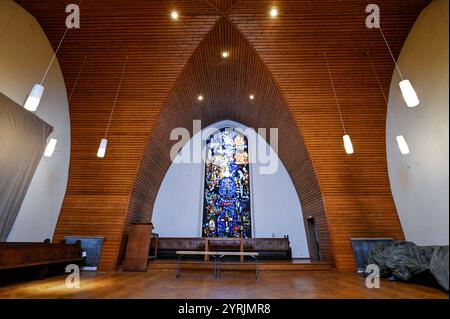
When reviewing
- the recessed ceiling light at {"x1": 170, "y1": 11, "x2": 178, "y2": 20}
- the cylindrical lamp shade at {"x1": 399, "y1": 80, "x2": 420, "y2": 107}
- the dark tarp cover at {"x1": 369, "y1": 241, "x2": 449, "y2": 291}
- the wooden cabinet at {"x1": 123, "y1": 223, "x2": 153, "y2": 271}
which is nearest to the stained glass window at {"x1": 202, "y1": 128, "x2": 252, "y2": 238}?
the wooden cabinet at {"x1": 123, "y1": 223, "x2": 153, "y2": 271}

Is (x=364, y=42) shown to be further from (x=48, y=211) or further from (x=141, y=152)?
(x=48, y=211)

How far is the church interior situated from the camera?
4.25 m

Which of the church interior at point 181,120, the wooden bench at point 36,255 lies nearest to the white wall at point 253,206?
the church interior at point 181,120

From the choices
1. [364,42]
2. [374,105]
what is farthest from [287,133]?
[364,42]

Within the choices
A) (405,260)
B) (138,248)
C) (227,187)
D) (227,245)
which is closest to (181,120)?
(227,187)

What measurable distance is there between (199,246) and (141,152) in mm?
3432

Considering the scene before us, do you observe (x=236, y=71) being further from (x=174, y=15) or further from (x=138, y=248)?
(x=138, y=248)

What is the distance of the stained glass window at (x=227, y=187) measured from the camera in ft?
29.7

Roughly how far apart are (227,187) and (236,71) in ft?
15.6

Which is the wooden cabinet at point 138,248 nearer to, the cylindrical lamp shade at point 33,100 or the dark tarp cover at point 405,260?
the cylindrical lamp shade at point 33,100

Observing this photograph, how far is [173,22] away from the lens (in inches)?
204

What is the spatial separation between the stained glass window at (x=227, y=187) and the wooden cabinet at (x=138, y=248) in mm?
3454

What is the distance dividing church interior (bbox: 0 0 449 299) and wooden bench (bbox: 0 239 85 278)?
3cm

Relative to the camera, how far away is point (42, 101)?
17.4 ft
